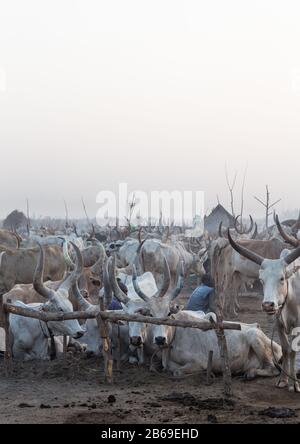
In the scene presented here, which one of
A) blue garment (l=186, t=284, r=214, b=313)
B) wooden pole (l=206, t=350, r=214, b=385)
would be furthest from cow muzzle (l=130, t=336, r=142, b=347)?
blue garment (l=186, t=284, r=214, b=313)

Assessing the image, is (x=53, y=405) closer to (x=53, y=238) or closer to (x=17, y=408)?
(x=17, y=408)

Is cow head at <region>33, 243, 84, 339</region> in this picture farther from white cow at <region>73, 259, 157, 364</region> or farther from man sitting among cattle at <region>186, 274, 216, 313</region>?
man sitting among cattle at <region>186, 274, 216, 313</region>

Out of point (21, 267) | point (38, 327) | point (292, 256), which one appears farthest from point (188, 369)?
point (21, 267)

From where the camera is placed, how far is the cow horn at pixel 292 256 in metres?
7.34

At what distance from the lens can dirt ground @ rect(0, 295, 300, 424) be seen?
249 inches

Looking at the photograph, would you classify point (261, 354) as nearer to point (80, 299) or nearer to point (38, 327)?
point (80, 299)

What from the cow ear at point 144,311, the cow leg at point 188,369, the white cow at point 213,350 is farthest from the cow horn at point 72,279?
the cow leg at point 188,369

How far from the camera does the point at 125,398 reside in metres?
7.06

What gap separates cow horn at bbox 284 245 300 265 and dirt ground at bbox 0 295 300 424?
1.41 meters

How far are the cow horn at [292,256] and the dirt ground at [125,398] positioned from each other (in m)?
1.41

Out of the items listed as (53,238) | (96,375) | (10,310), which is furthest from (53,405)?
(53,238)

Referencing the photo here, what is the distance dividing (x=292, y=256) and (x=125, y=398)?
229 cm
